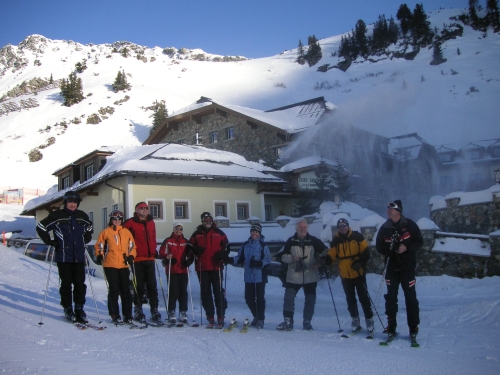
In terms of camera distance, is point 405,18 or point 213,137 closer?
point 213,137

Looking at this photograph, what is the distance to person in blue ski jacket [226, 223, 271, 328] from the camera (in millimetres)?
7871

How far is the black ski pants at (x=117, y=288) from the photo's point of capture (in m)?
7.46

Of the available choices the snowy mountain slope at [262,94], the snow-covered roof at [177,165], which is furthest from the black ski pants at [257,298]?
the snowy mountain slope at [262,94]

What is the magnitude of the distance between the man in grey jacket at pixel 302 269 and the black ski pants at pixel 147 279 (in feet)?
6.50

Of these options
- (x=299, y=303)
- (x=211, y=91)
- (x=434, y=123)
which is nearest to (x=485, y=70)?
(x=434, y=123)

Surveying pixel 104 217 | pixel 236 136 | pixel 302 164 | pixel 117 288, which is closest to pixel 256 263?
pixel 117 288

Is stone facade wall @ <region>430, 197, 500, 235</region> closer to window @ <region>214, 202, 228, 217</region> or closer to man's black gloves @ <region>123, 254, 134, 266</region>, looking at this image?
window @ <region>214, 202, 228, 217</region>

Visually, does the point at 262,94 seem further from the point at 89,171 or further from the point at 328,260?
the point at 328,260

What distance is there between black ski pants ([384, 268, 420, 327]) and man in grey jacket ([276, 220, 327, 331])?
125cm

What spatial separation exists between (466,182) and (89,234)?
1416 inches

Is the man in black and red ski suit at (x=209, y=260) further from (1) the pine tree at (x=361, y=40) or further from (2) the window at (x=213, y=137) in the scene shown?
(1) the pine tree at (x=361, y=40)

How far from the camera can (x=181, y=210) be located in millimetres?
21281

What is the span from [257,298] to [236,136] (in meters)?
24.8

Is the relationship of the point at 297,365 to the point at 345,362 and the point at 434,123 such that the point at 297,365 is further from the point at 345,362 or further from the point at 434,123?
the point at 434,123
